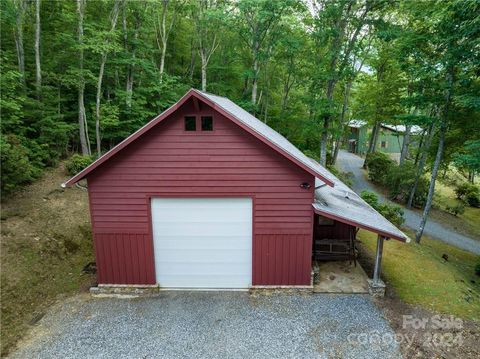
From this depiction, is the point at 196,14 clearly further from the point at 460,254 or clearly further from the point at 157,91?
the point at 460,254

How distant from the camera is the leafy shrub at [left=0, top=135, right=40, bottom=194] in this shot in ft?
34.9

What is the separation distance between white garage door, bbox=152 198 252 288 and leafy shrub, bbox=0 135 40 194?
6.65 meters

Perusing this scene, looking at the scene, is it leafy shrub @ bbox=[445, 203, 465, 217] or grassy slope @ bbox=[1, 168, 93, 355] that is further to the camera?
leafy shrub @ bbox=[445, 203, 465, 217]

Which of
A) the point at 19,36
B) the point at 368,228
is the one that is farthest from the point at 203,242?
the point at 19,36

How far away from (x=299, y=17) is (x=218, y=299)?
69.1 feet

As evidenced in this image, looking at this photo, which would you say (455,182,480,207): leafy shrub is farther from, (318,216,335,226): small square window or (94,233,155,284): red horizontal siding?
(94,233,155,284): red horizontal siding

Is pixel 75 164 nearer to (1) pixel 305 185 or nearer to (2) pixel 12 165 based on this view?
(2) pixel 12 165

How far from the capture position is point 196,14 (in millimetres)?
20750

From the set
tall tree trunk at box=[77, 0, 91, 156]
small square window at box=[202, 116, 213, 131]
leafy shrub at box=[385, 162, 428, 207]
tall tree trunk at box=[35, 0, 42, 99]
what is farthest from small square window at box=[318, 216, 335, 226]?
tall tree trunk at box=[35, 0, 42, 99]

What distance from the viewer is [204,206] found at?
336 inches

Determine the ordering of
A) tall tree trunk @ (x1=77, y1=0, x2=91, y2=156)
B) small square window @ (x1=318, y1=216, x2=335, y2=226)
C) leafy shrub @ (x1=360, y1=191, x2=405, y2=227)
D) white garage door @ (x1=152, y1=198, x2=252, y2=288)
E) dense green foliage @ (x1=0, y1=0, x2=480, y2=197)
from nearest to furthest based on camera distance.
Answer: white garage door @ (x1=152, y1=198, x2=252, y2=288) < small square window @ (x1=318, y1=216, x2=335, y2=226) < dense green foliage @ (x1=0, y1=0, x2=480, y2=197) < tall tree trunk @ (x1=77, y1=0, x2=91, y2=156) < leafy shrub @ (x1=360, y1=191, x2=405, y2=227)

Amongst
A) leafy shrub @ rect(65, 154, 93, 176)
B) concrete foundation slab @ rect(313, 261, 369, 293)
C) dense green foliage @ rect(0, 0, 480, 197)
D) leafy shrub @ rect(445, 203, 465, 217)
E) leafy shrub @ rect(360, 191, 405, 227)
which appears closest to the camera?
concrete foundation slab @ rect(313, 261, 369, 293)

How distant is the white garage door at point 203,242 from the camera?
8.50m

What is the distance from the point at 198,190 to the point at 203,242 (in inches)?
66.2
